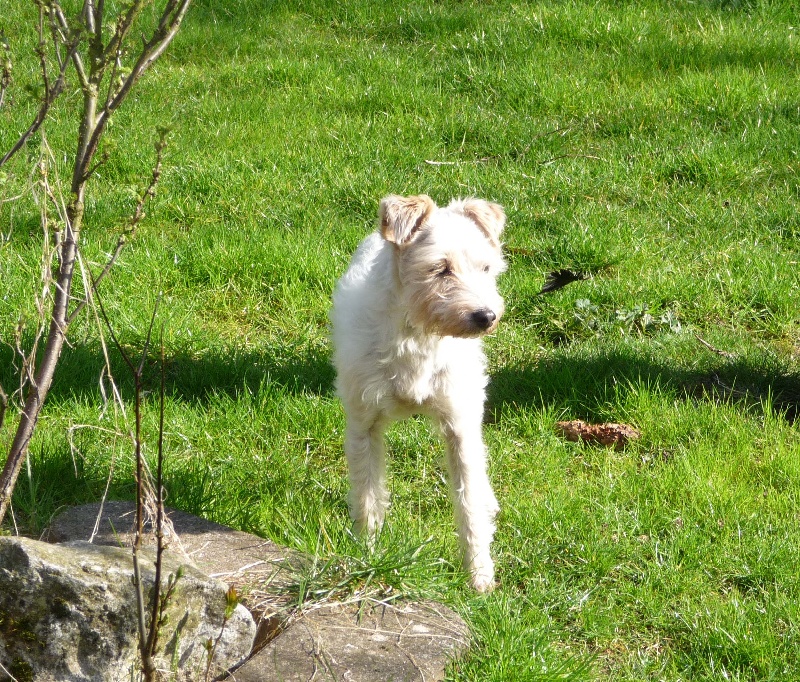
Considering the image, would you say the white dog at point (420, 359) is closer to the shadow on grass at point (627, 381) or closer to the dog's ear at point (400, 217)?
the dog's ear at point (400, 217)

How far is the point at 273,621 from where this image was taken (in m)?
3.09

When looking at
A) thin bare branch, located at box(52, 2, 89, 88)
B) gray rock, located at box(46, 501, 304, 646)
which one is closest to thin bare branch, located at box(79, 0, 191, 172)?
thin bare branch, located at box(52, 2, 89, 88)

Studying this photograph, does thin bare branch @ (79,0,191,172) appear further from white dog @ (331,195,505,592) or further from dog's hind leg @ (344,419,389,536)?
dog's hind leg @ (344,419,389,536)

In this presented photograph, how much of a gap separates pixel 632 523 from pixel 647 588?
411mm

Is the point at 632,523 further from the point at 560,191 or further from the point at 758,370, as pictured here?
the point at 560,191

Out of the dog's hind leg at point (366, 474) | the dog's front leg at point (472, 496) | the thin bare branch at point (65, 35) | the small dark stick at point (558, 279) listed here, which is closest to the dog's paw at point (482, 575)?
the dog's front leg at point (472, 496)

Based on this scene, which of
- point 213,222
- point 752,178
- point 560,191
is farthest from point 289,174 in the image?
point 752,178

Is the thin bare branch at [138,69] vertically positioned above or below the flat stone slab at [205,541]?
above

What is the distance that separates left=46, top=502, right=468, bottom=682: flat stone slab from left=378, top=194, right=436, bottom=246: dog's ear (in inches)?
51.1

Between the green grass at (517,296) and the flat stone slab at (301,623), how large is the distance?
0.35 ft

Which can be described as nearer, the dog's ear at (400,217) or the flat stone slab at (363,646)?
the flat stone slab at (363,646)

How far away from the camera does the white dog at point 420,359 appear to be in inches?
148

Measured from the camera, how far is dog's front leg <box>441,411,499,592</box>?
12.4 ft

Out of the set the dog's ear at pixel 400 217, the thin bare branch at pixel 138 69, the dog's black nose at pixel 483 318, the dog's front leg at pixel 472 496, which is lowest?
the dog's front leg at pixel 472 496
